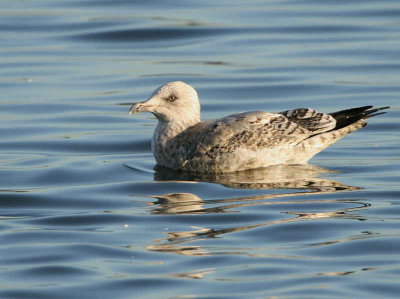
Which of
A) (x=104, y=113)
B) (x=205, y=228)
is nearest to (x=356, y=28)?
(x=104, y=113)

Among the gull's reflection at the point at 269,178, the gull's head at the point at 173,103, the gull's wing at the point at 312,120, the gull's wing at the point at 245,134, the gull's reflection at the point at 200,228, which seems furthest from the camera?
the gull's head at the point at 173,103

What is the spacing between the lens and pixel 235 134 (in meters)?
12.6

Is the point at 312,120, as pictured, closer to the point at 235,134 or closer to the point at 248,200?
the point at 235,134

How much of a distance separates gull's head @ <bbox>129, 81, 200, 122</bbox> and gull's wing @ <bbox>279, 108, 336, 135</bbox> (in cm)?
108

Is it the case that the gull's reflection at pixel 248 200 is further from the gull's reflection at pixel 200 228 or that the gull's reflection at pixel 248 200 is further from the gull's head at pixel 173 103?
the gull's head at pixel 173 103

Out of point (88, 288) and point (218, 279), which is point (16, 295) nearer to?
point (88, 288)

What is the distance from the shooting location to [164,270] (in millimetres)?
8930

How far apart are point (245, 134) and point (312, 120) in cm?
84

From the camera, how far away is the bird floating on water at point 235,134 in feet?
41.3

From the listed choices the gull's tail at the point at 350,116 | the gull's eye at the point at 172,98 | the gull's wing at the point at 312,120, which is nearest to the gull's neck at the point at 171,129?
the gull's eye at the point at 172,98

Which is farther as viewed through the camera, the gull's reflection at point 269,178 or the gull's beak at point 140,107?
the gull's beak at point 140,107

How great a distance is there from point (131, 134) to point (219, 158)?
2779 millimetres

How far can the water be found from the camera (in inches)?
350

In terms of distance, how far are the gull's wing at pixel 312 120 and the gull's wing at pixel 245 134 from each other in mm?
74
